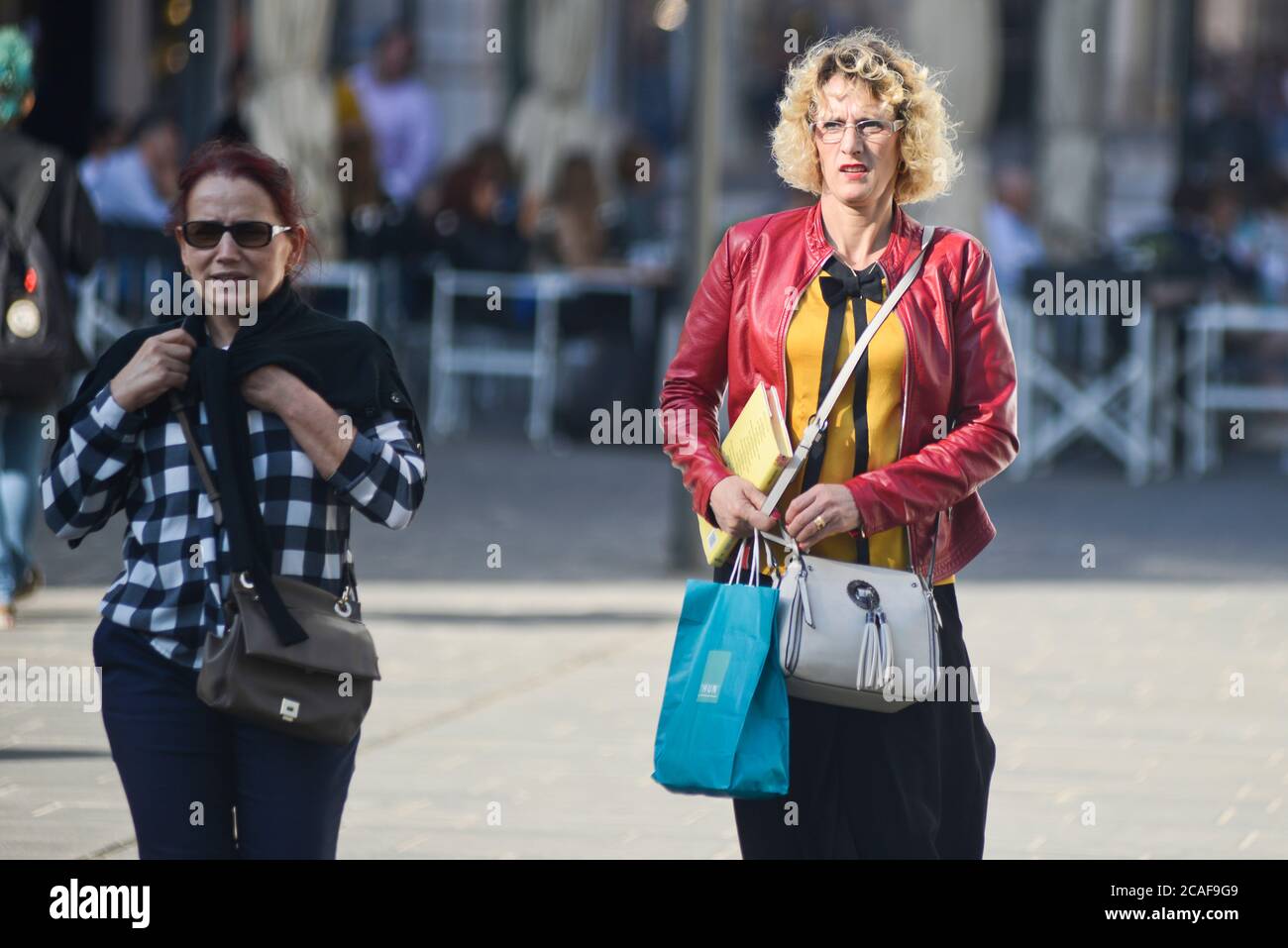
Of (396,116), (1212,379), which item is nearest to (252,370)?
(1212,379)

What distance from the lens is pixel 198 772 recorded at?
3568 millimetres

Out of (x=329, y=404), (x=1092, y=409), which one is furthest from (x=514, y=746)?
(x=1092, y=409)

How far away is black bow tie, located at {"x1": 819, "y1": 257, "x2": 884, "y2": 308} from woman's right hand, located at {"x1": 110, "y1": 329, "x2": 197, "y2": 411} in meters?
1.10

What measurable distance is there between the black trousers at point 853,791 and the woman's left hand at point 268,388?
0.90 m

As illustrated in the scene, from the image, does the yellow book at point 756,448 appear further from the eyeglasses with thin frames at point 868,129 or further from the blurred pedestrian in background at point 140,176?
the blurred pedestrian in background at point 140,176

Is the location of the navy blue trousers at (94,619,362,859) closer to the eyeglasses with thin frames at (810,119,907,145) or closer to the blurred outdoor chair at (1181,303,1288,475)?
the eyeglasses with thin frames at (810,119,907,145)

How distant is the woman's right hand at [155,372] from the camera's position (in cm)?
354

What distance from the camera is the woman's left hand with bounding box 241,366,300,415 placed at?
3574 millimetres

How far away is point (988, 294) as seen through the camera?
389cm

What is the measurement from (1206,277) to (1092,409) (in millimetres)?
1315

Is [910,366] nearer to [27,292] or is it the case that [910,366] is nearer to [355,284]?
[27,292]

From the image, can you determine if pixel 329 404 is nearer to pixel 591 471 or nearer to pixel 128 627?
pixel 128 627

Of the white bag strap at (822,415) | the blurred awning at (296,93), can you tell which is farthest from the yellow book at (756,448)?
the blurred awning at (296,93)

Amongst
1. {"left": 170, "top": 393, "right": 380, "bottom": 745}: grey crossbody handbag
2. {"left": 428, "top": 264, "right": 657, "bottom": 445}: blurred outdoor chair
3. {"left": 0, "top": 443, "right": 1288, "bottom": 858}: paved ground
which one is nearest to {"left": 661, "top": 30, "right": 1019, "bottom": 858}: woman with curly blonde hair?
{"left": 170, "top": 393, "right": 380, "bottom": 745}: grey crossbody handbag
